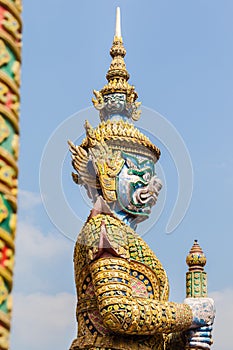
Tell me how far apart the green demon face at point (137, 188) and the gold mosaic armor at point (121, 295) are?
0.25 m

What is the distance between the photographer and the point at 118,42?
665 centimetres

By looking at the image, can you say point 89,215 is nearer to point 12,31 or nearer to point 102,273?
point 102,273

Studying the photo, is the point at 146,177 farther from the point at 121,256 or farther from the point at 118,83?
the point at 118,83

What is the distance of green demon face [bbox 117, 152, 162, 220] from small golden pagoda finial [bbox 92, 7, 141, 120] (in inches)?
23.6

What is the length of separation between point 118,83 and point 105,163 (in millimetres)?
1045

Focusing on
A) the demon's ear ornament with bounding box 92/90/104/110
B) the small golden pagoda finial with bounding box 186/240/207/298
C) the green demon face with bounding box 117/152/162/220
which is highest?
the demon's ear ornament with bounding box 92/90/104/110

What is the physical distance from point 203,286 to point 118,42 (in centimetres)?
263

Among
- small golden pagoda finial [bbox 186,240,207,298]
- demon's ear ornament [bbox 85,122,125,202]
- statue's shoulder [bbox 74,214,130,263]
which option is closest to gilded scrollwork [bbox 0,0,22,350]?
statue's shoulder [bbox 74,214,130,263]

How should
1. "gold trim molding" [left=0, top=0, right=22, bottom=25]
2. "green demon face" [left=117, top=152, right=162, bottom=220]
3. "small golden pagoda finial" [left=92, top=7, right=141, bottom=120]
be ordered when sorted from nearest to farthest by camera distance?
"gold trim molding" [left=0, top=0, right=22, bottom=25], "green demon face" [left=117, top=152, right=162, bottom=220], "small golden pagoda finial" [left=92, top=7, right=141, bottom=120]

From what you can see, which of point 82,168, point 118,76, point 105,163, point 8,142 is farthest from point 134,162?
point 8,142

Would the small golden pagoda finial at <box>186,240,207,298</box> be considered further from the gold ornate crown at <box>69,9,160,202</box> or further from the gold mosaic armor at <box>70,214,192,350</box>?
the gold ornate crown at <box>69,9,160,202</box>

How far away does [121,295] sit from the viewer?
4.84 meters

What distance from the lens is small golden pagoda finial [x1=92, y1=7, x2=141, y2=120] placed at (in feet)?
20.3

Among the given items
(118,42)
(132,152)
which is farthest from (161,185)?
(118,42)
